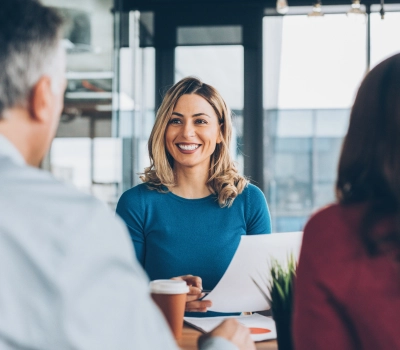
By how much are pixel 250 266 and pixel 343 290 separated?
2.31 feet

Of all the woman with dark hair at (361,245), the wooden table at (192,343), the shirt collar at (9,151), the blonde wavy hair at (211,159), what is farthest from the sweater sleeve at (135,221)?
the shirt collar at (9,151)

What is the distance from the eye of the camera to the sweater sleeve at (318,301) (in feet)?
3.08

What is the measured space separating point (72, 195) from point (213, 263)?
1427 mm

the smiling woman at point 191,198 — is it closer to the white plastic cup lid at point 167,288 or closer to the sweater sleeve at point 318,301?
the white plastic cup lid at point 167,288

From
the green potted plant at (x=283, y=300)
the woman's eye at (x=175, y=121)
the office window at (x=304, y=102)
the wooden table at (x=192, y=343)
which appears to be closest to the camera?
the green potted plant at (x=283, y=300)

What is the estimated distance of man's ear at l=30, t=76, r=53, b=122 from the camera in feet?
2.89

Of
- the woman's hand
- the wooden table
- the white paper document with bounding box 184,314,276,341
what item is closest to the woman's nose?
the woman's hand

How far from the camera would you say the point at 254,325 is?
1561 millimetres

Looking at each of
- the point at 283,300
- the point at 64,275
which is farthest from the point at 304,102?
the point at 64,275

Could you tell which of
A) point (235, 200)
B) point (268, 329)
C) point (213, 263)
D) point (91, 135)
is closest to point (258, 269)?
point (268, 329)

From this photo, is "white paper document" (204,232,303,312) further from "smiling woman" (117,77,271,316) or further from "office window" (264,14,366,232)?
"office window" (264,14,366,232)

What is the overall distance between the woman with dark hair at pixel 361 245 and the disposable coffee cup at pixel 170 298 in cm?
46

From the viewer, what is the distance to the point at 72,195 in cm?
76

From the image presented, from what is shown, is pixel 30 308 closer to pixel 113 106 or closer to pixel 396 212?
pixel 396 212
